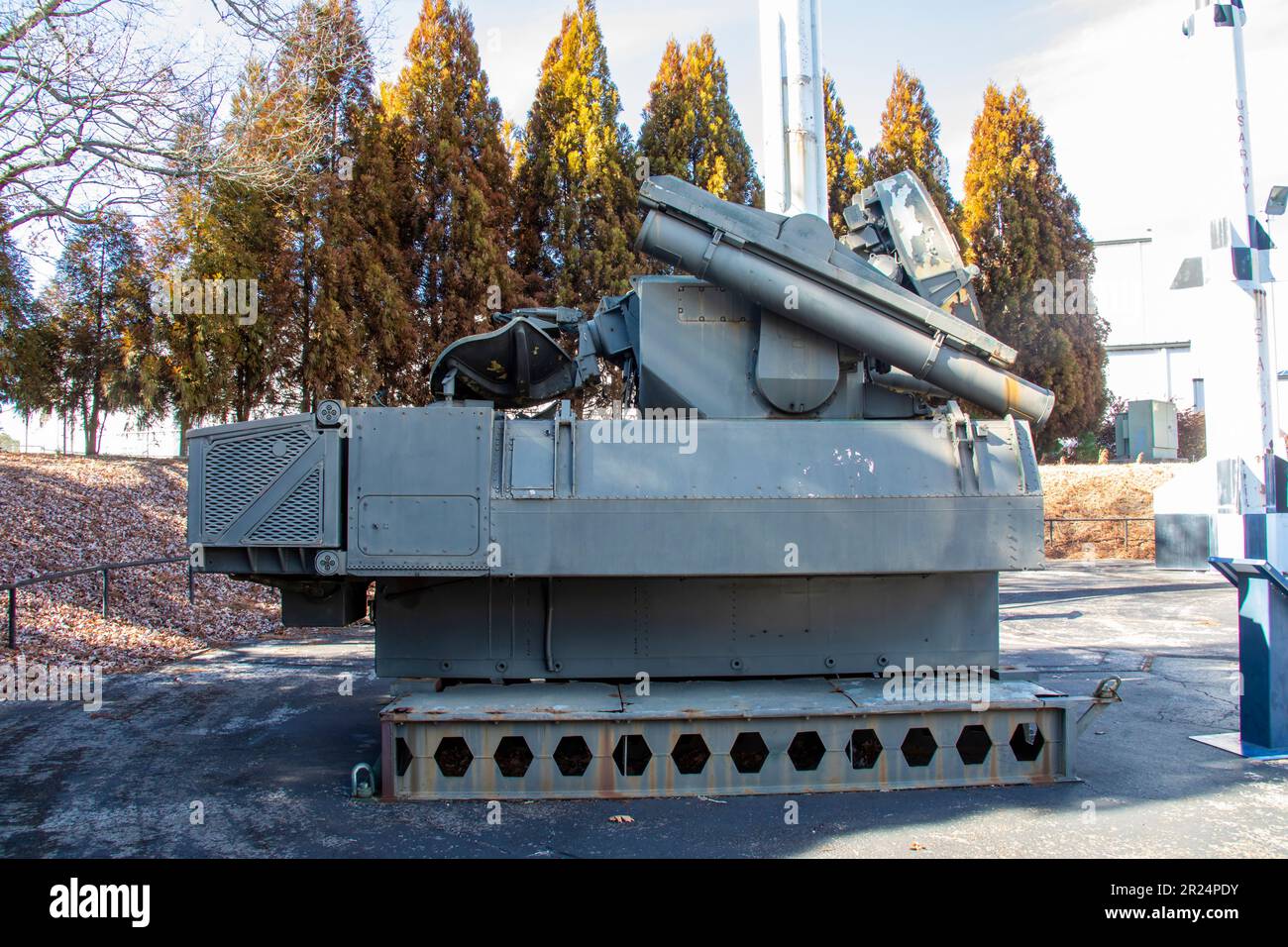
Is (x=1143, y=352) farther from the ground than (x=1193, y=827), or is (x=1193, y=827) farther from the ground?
(x=1143, y=352)

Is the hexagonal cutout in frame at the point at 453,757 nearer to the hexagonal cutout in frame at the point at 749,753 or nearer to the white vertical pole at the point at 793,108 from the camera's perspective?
the hexagonal cutout in frame at the point at 749,753

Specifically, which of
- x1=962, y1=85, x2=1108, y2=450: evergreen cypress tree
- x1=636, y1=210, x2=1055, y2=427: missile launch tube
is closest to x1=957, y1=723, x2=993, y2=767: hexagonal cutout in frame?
x1=636, y1=210, x2=1055, y2=427: missile launch tube

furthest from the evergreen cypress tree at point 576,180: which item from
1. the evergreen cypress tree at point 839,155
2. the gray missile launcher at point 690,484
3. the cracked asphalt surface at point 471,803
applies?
the gray missile launcher at point 690,484

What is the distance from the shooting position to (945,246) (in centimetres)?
730

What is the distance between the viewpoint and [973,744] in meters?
7.51

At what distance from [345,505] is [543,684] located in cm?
190

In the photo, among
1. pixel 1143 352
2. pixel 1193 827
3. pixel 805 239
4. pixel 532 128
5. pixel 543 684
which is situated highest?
pixel 532 128

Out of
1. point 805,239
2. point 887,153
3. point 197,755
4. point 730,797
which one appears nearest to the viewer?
point 730,797

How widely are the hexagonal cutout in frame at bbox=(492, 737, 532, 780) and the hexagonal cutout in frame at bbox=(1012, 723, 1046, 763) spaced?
3.47 meters

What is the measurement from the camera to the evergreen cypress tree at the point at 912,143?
2575 centimetres

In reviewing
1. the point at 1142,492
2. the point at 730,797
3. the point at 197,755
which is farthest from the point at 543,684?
the point at 1142,492

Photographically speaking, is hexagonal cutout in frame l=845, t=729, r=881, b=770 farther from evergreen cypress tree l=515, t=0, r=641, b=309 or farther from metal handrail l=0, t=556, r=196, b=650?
evergreen cypress tree l=515, t=0, r=641, b=309

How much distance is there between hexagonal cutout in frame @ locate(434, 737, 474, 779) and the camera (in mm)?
6945

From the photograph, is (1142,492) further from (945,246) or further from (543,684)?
(543,684)
